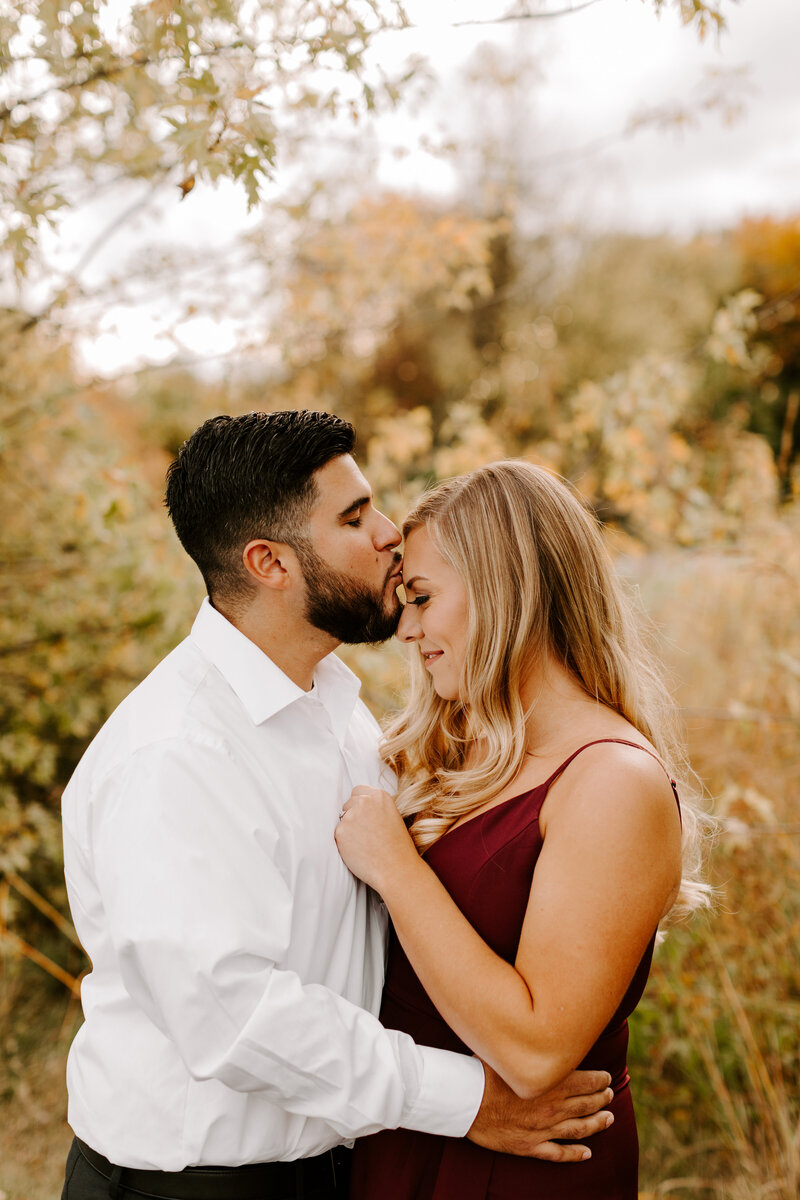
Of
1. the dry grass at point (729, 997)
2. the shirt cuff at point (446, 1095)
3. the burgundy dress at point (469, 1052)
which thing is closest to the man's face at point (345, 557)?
the burgundy dress at point (469, 1052)

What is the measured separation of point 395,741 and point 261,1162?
102cm

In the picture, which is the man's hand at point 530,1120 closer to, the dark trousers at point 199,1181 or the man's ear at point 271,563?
the dark trousers at point 199,1181

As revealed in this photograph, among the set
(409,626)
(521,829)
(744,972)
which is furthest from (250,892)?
(744,972)

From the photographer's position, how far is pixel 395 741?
241 cm

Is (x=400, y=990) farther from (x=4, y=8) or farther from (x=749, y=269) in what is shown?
(x=749, y=269)

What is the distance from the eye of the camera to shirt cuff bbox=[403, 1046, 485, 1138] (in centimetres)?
168

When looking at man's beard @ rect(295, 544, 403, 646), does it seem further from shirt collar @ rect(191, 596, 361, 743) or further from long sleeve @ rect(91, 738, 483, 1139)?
long sleeve @ rect(91, 738, 483, 1139)

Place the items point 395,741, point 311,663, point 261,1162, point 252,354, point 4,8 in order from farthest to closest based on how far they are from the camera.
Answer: point 252,354, point 395,741, point 311,663, point 4,8, point 261,1162

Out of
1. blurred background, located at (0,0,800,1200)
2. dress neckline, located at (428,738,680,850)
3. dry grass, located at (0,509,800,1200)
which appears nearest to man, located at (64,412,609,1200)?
dress neckline, located at (428,738,680,850)

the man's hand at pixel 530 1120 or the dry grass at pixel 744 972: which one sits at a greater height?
the man's hand at pixel 530 1120

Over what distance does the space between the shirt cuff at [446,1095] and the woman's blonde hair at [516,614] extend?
0.45 meters

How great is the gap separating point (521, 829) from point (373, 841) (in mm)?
304

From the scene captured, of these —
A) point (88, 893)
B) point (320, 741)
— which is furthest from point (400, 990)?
point (88, 893)

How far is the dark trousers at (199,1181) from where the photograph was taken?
5.45ft
